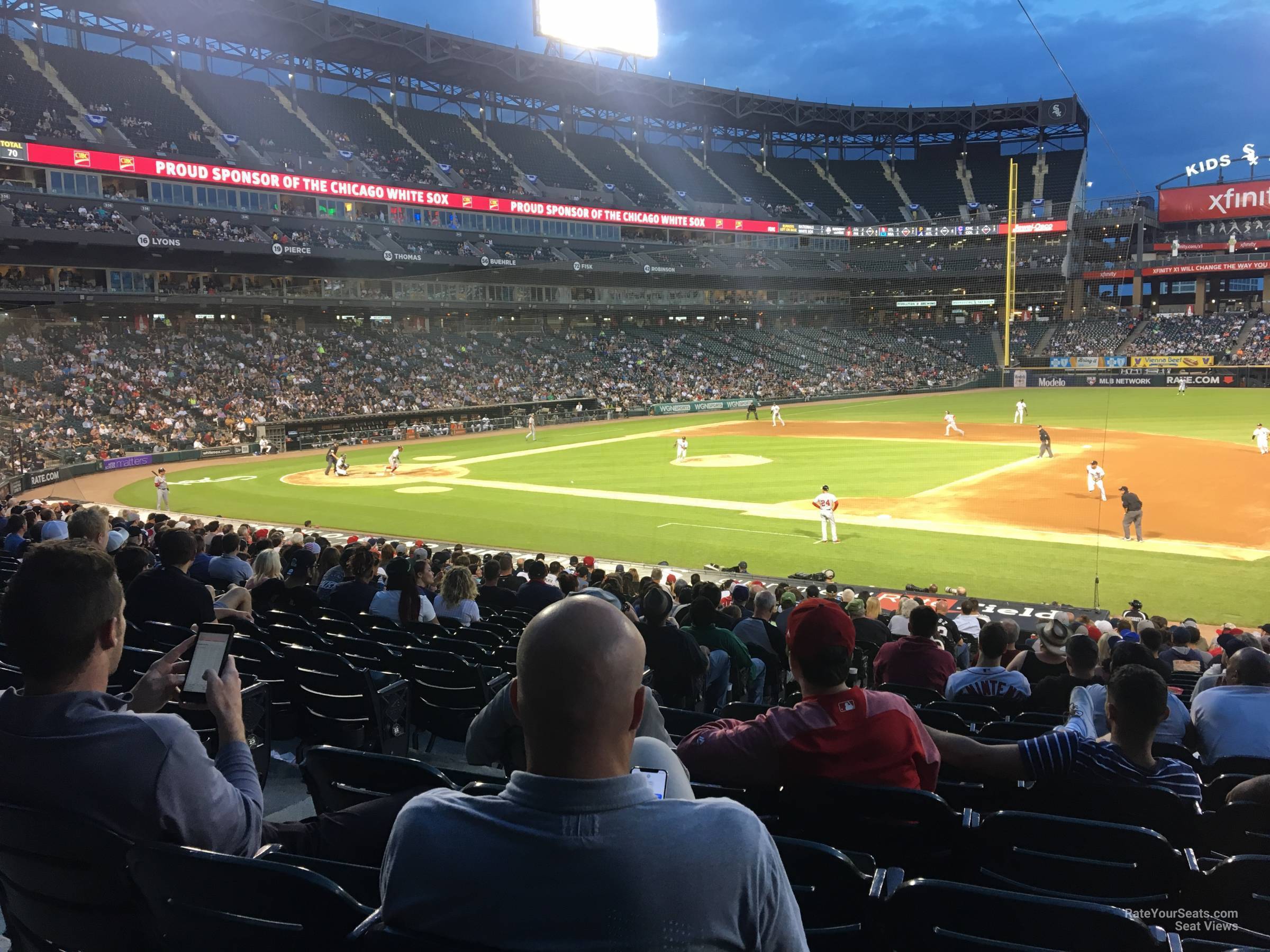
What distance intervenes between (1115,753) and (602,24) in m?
71.4

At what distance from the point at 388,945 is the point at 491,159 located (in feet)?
256

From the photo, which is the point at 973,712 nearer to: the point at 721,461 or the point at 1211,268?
the point at 721,461

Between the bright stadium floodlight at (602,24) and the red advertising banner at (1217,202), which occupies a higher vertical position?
the bright stadium floodlight at (602,24)

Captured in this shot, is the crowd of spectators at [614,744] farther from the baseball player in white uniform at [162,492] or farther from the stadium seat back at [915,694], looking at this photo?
the baseball player in white uniform at [162,492]

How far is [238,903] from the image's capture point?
2.68 m

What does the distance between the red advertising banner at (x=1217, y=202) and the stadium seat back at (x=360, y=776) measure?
97.6 m

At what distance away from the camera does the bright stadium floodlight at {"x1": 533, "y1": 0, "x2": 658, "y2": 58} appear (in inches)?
2525

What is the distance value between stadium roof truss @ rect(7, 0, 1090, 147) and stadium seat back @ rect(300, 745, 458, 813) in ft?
222

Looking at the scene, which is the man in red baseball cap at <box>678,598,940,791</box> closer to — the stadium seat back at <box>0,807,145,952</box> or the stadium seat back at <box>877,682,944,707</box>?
the stadium seat back at <box>0,807,145,952</box>

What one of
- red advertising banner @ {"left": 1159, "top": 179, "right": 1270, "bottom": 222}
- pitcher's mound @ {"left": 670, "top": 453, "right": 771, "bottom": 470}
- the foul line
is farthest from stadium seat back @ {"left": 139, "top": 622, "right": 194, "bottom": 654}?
red advertising banner @ {"left": 1159, "top": 179, "right": 1270, "bottom": 222}

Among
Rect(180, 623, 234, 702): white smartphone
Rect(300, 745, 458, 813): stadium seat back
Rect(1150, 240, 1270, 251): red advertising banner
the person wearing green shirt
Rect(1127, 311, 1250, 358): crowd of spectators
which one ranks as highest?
Rect(1150, 240, 1270, 251): red advertising banner

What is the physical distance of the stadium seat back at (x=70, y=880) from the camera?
289cm

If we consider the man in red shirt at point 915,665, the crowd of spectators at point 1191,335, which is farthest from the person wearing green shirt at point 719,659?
the crowd of spectators at point 1191,335

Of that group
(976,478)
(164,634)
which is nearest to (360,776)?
(164,634)
